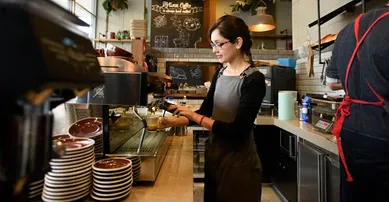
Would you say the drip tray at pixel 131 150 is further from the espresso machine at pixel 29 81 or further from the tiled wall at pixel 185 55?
the tiled wall at pixel 185 55

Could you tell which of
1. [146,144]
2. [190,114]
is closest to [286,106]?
[190,114]

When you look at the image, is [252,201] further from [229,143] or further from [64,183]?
[64,183]

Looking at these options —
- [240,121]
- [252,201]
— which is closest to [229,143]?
[240,121]

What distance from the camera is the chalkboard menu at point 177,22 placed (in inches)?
221

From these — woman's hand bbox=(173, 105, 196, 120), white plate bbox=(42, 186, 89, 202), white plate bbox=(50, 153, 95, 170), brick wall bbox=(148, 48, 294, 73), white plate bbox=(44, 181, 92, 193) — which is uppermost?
brick wall bbox=(148, 48, 294, 73)

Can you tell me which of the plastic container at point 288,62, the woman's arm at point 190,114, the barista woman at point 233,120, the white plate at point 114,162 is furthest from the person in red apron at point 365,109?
the plastic container at point 288,62

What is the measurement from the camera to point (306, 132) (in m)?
2.06

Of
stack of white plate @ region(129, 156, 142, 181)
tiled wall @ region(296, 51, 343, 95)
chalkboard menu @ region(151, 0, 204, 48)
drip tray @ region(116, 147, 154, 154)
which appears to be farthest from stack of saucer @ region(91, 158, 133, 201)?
chalkboard menu @ region(151, 0, 204, 48)

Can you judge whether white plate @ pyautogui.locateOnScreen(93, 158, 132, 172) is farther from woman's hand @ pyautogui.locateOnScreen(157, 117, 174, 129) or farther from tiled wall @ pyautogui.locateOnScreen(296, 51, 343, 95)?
tiled wall @ pyautogui.locateOnScreen(296, 51, 343, 95)

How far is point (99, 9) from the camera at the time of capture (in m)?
6.24

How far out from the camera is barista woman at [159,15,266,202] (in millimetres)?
1213

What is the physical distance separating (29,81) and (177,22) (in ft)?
18.9

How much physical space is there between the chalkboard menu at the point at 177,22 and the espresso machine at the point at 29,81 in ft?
17.7

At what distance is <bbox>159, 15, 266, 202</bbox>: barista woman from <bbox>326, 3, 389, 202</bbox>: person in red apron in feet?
1.46
